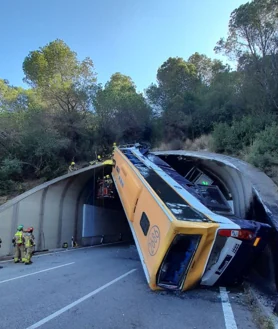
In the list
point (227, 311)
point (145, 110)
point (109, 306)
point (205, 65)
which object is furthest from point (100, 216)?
point (205, 65)

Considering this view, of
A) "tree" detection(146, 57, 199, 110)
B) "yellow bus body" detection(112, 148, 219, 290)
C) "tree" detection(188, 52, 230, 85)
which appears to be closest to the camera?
"yellow bus body" detection(112, 148, 219, 290)

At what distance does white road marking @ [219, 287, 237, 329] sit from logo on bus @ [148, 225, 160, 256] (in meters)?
1.48

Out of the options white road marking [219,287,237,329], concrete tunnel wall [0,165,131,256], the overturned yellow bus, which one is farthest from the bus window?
concrete tunnel wall [0,165,131,256]

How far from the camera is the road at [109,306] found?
377 cm

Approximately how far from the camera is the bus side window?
6.26 metres

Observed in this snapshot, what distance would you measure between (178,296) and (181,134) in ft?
55.8

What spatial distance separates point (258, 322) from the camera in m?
3.91

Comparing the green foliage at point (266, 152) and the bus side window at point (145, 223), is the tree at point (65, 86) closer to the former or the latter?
the green foliage at point (266, 152)

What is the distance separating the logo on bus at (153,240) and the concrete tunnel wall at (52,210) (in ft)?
28.1

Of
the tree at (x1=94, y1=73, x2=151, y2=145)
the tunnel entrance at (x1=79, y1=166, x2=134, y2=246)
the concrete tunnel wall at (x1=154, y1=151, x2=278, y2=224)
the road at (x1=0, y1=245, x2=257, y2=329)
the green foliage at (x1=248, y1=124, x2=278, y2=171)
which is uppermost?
the tree at (x1=94, y1=73, x2=151, y2=145)

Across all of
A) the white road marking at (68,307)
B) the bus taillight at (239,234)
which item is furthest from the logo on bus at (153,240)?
the white road marking at (68,307)

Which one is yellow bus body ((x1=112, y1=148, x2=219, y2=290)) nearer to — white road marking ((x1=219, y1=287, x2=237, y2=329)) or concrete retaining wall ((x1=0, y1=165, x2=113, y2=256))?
white road marking ((x1=219, y1=287, x2=237, y2=329))

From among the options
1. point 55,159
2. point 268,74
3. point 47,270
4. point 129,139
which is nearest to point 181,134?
point 129,139

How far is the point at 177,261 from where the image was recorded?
5.23m
